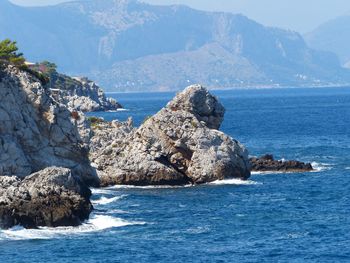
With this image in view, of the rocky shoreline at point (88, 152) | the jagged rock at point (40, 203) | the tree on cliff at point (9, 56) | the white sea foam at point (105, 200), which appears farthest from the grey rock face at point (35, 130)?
the jagged rock at point (40, 203)

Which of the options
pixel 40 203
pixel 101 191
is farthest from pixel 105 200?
pixel 40 203

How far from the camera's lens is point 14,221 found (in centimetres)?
6962

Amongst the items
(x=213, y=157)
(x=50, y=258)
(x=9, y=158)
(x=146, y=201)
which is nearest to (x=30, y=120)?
(x=9, y=158)

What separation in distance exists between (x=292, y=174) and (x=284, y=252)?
41448 mm

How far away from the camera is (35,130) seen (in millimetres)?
87438

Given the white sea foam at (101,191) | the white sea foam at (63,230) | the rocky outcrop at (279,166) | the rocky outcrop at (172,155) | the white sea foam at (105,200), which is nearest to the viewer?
the white sea foam at (63,230)

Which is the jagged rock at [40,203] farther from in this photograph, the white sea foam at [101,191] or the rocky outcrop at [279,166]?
the rocky outcrop at [279,166]

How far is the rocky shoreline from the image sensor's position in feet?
242

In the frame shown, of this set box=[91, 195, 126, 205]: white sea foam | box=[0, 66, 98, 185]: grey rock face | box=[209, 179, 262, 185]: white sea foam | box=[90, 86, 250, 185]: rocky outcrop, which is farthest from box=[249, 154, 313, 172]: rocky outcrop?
box=[91, 195, 126, 205]: white sea foam

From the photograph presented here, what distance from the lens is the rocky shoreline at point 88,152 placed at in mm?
73625

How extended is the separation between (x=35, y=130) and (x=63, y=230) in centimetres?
1954

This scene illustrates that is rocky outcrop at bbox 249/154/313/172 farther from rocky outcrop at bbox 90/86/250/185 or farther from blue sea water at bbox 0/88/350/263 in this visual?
rocky outcrop at bbox 90/86/250/185

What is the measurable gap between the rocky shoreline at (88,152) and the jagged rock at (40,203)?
0.07 metres

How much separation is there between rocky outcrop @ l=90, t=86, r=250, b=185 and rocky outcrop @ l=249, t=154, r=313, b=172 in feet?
27.2
